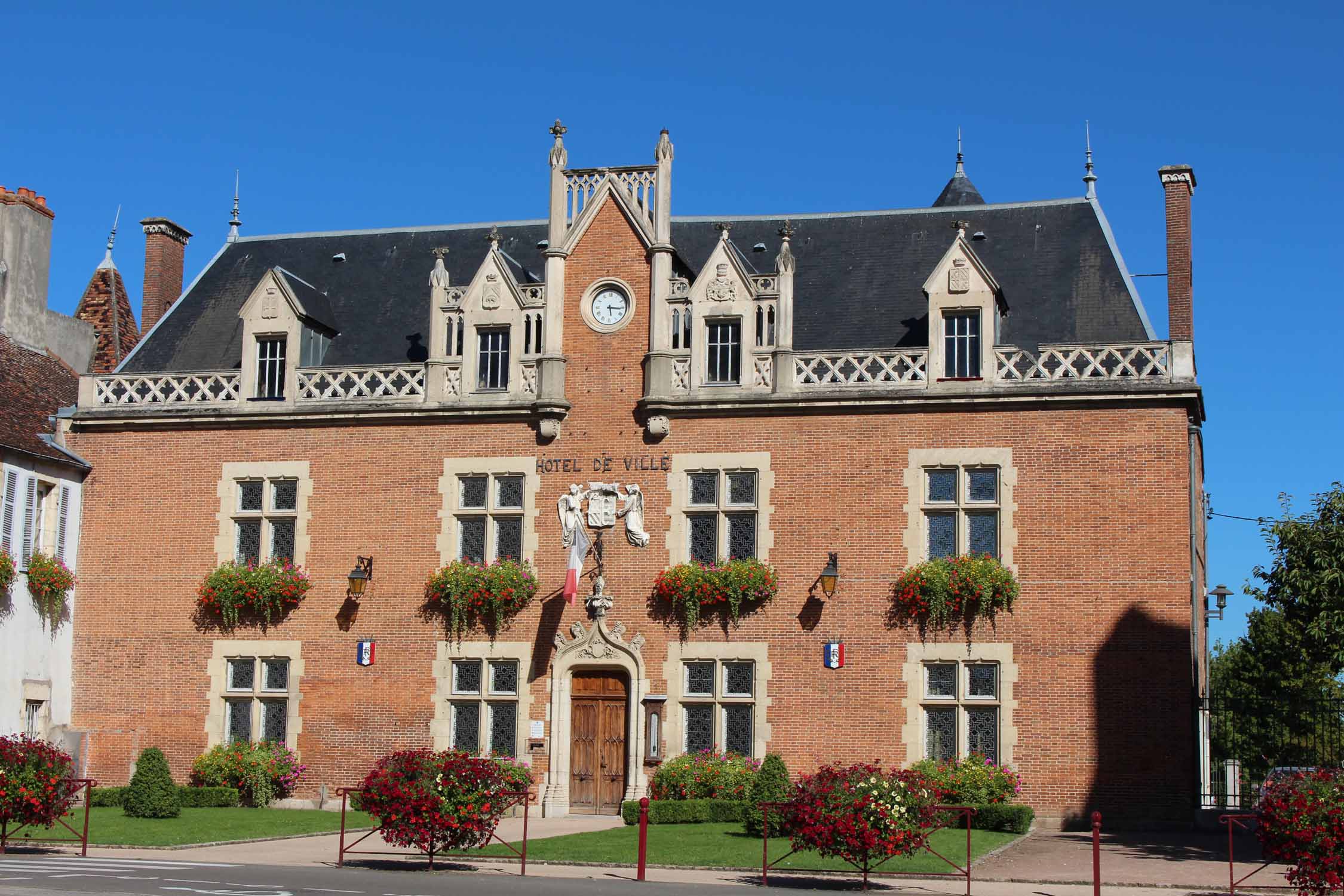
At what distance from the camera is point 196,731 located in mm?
29141

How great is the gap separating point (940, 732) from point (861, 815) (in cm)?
911

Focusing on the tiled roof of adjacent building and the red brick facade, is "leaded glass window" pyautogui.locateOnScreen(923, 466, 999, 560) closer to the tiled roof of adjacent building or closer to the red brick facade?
the red brick facade

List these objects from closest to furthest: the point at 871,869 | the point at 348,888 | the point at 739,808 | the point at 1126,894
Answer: the point at 348,888
the point at 1126,894
the point at 871,869
the point at 739,808

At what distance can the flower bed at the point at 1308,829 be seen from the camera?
16.2 m

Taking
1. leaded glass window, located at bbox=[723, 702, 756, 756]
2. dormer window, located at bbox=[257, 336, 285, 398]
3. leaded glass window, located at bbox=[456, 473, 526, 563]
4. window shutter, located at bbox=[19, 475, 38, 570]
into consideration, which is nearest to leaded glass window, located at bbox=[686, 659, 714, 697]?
leaded glass window, located at bbox=[723, 702, 756, 756]

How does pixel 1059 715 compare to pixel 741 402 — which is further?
pixel 741 402

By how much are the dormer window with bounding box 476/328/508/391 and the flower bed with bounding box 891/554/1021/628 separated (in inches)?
314

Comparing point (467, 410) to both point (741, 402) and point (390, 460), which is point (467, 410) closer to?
point (390, 460)

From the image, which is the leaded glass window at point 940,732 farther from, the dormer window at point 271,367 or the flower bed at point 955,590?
the dormer window at point 271,367

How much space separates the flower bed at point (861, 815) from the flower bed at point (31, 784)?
8.80m

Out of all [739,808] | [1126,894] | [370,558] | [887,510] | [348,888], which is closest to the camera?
[348,888]

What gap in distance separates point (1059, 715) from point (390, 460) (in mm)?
12218

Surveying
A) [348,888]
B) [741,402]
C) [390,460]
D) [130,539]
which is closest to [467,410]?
[390,460]

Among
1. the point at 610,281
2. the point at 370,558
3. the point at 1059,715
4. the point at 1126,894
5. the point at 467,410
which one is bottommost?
the point at 1126,894
